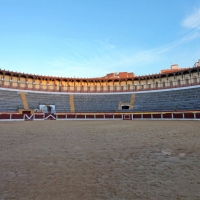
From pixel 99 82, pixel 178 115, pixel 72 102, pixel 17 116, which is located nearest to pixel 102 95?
pixel 99 82

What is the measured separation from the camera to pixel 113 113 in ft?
104

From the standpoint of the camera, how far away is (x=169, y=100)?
3225 centimetres

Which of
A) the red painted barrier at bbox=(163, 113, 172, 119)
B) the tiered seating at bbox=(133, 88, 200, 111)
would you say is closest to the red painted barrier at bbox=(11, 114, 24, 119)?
the tiered seating at bbox=(133, 88, 200, 111)

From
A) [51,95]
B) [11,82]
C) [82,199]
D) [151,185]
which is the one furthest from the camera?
[51,95]

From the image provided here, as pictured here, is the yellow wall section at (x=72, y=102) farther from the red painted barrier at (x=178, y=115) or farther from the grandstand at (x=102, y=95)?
the red painted barrier at (x=178, y=115)

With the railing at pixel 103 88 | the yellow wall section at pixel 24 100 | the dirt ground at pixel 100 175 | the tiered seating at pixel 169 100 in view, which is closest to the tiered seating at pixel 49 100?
the yellow wall section at pixel 24 100

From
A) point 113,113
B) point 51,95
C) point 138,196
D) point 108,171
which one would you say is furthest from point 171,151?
point 51,95

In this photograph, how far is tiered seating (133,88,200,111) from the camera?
93.5ft

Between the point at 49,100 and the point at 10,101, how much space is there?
7827mm

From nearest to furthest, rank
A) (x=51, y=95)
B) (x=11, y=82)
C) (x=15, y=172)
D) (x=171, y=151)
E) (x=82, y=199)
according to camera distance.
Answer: (x=82, y=199) → (x=15, y=172) → (x=171, y=151) → (x=11, y=82) → (x=51, y=95)

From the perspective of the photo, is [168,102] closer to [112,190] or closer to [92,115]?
[92,115]

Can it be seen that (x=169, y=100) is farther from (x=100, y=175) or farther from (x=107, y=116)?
(x=100, y=175)

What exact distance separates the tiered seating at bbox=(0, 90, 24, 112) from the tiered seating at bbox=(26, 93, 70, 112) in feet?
6.44

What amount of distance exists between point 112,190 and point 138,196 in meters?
0.44
